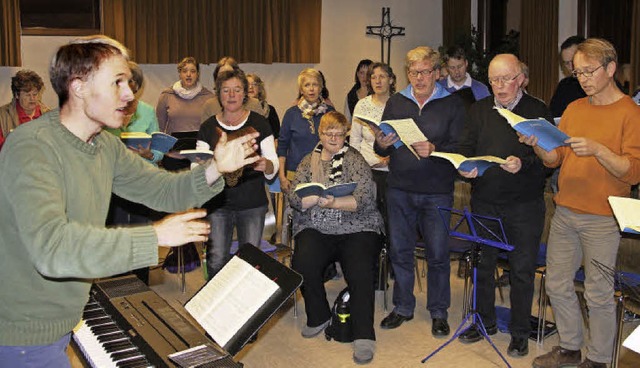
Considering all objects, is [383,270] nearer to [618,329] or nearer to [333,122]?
[333,122]

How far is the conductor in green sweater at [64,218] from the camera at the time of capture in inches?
67.7

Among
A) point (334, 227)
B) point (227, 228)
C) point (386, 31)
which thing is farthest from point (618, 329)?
point (386, 31)

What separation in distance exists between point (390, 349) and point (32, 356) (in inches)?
118

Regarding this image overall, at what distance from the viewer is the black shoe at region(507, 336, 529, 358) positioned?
4465 millimetres

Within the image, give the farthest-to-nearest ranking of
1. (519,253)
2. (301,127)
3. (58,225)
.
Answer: (301,127), (519,253), (58,225)

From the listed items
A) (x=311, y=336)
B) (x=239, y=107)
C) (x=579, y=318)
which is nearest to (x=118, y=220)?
(x=239, y=107)

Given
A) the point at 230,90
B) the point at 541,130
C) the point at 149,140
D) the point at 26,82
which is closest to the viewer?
the point at 541,130

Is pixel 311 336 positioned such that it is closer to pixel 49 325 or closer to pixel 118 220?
pixel 118 220

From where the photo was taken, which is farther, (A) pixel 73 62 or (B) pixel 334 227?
(B) pixel 334 227

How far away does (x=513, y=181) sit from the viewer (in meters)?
4.30

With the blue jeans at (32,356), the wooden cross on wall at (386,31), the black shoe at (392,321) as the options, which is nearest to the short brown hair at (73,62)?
the blue jeans at (32,356)

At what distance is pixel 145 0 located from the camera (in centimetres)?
902

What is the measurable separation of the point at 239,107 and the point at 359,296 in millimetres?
1513

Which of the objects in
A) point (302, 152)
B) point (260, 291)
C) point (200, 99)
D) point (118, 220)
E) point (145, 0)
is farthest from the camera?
point (145, 0)
